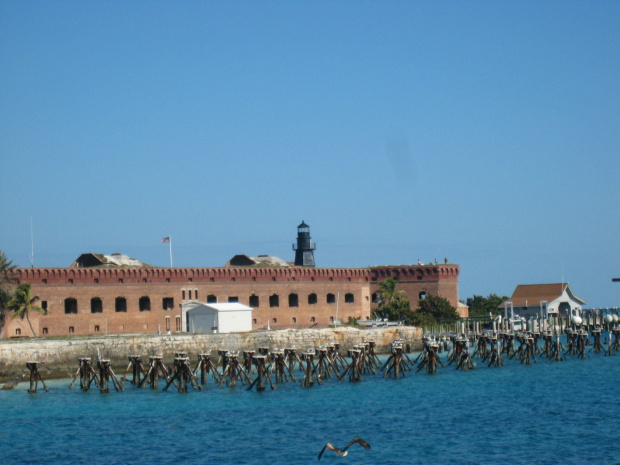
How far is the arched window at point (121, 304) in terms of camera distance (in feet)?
213

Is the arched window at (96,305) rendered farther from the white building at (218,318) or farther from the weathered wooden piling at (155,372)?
the weathered wooden piling at (155,372)

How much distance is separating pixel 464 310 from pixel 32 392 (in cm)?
4376

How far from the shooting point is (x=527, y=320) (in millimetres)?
83562

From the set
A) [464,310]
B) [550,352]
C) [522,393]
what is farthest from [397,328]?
[522,393]

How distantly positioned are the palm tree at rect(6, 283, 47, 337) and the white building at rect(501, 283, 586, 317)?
45.5 metres

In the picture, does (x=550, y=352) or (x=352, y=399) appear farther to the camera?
(x=550, y=352)

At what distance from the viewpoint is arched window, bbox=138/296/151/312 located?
65.3 metres

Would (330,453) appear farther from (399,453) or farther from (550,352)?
(550,352)

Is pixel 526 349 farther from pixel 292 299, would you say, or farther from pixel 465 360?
pixel 292 299

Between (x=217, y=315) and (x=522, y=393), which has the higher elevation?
(x=217, y=315)

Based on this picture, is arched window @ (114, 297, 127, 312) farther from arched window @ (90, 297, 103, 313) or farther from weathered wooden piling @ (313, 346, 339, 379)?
weathered wooden piling @ (313, 346, 339, 379)

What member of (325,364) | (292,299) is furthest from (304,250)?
(325,364)

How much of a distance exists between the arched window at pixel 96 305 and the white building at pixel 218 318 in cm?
639

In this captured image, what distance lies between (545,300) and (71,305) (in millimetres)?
45624
